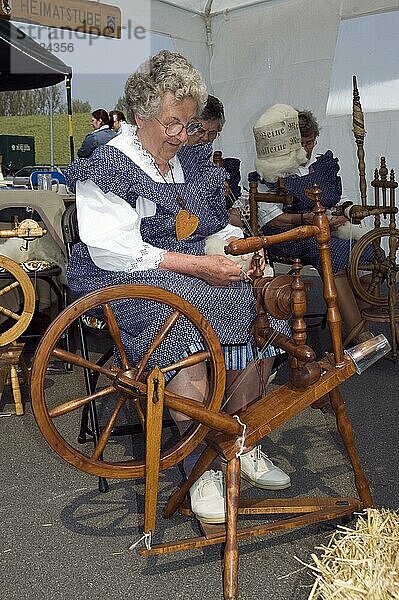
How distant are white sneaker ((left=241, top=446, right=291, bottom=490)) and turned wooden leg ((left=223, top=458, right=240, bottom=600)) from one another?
56 cm

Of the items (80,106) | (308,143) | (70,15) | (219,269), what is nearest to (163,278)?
(219,269)

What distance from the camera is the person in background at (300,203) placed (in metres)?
3.60

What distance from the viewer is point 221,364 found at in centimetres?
177

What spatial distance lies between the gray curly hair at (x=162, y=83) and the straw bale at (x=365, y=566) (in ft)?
3.87

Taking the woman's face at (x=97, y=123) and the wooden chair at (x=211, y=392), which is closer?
the wooden chair at (x=211, y=392)

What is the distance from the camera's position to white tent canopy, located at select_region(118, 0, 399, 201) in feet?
19.0

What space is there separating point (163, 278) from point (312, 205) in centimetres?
196

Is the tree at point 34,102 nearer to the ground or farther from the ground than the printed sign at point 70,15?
nearer to the ground

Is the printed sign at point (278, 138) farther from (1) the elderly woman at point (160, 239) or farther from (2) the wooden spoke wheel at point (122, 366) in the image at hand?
(2) the wooden spoke wheel at point (122, 366)

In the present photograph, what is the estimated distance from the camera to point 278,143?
3.60 metres

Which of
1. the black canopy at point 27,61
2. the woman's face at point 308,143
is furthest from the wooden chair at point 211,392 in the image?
the black canopy at point 27,61

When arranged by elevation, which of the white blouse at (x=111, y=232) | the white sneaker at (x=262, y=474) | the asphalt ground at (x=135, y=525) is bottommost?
the asphalt ground at (x=135, y=525)

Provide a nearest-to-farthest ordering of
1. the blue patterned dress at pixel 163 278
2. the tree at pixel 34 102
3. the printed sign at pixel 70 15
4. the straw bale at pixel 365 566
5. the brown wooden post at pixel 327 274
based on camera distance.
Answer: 1. the straw bale at pixel 365 566
2. the brown wooden post at pixel 327 274
3. the blue patterned dress at pixel 163 278
4. the printed sign at pixel 70 15
5. the tree at pixel 34 102

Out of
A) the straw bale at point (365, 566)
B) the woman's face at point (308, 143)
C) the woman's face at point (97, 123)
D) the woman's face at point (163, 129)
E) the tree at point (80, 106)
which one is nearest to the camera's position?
the straw bale at point (365, 566)
